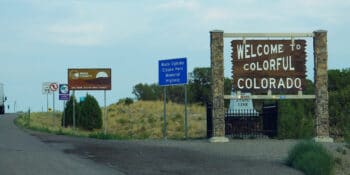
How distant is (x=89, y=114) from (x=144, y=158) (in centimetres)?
3954

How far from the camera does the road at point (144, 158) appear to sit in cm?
1759

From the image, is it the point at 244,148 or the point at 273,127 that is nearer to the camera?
the point at 244,148

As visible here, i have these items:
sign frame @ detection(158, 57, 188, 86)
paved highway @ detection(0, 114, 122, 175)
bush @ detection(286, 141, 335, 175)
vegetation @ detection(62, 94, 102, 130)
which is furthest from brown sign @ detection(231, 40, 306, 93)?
vegetation @ detection(62, 94, 102, 130)

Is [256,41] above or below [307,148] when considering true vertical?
above

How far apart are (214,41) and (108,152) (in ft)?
25.9

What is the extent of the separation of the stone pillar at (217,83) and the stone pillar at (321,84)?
394cm

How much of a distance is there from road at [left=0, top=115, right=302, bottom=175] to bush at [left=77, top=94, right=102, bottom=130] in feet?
104

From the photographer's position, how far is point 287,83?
28938mm

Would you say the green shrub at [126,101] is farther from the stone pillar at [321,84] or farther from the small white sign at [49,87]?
the stone pillar at [321,84]

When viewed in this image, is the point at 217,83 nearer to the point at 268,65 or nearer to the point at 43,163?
the point at 268,65

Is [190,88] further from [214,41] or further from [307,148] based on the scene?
[307,148]

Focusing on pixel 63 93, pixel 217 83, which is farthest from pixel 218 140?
pixel 63 93

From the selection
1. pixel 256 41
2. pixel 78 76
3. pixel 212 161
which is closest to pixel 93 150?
pixel 212 161

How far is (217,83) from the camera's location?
28.5 meters
